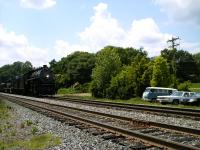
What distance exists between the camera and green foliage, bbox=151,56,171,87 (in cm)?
4578

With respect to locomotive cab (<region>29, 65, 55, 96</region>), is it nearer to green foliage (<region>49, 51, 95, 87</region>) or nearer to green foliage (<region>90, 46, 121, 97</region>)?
green foliage (<region>90, 46, 121, 97</region>)

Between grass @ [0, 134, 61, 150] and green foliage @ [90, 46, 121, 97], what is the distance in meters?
41.1

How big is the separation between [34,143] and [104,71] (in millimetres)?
51441

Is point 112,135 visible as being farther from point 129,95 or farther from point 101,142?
point 129,95

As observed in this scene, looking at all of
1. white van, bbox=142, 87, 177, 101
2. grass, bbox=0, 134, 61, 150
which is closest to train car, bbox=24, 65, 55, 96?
white van, bbox=142, 87, 177, 101

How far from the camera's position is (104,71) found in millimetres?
63188

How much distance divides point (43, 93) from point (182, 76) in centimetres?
8979

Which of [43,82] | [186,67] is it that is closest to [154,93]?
[43,82]

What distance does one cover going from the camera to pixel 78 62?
134875mm

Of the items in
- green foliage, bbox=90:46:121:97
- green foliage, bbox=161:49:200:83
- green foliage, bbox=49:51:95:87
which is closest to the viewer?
green foliage, bbox=90:46:121:97

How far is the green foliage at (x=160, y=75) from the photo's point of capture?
45.8 metres

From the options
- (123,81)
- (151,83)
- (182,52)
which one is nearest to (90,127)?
(151,83)

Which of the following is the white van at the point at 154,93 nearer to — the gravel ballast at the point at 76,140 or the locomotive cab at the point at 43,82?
the locomotive cab at the point at 43,82

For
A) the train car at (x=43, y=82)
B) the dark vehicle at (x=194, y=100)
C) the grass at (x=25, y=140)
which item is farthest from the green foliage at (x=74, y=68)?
the grass at (x=25, y=140)
